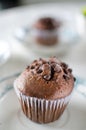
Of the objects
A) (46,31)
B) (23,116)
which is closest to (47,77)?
(23,116)

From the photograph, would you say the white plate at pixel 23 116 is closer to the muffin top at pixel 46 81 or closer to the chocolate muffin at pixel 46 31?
the muffin top at pixel 46 81

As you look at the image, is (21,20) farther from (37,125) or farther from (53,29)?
(37,125)

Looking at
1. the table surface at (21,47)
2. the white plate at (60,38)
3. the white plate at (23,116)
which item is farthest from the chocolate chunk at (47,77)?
the white plate at (60,38)

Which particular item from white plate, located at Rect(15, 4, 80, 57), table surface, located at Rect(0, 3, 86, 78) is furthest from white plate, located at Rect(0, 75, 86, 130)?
white plate, located at Rect(15, 4, 80, 57)

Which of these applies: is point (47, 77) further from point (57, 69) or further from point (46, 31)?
point (46, 31)

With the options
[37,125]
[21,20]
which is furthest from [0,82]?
[21,20]

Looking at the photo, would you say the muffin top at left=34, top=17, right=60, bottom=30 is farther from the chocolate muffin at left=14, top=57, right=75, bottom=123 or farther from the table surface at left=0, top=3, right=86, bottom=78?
the chocolate muffin at left=14, top=57, right=75, bottom=123
